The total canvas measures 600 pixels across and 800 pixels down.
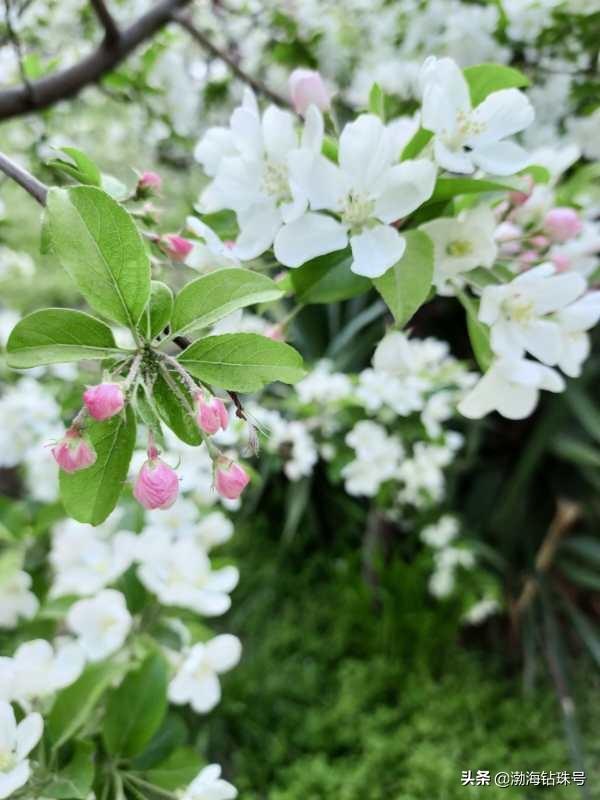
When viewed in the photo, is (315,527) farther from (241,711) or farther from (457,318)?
(457,318)

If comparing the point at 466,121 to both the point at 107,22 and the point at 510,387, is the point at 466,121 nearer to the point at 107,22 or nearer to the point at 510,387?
the point at 510,387

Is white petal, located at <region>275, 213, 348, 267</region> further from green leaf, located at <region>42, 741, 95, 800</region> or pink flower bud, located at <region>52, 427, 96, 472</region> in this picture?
green leaf, located at <region>42, 741, 95, 800</region>

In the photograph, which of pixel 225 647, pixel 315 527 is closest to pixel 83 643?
pixel 225 647

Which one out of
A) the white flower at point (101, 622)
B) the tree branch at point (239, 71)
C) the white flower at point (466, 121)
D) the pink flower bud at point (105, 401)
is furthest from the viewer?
the tree branch at point (239, 71)

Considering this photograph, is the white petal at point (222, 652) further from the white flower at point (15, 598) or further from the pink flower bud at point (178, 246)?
the pink flower bud at point (178, 246)

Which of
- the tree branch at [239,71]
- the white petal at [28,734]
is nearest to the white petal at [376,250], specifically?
the white petal at [28,734]

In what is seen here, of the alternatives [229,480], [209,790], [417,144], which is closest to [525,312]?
[417,144]
